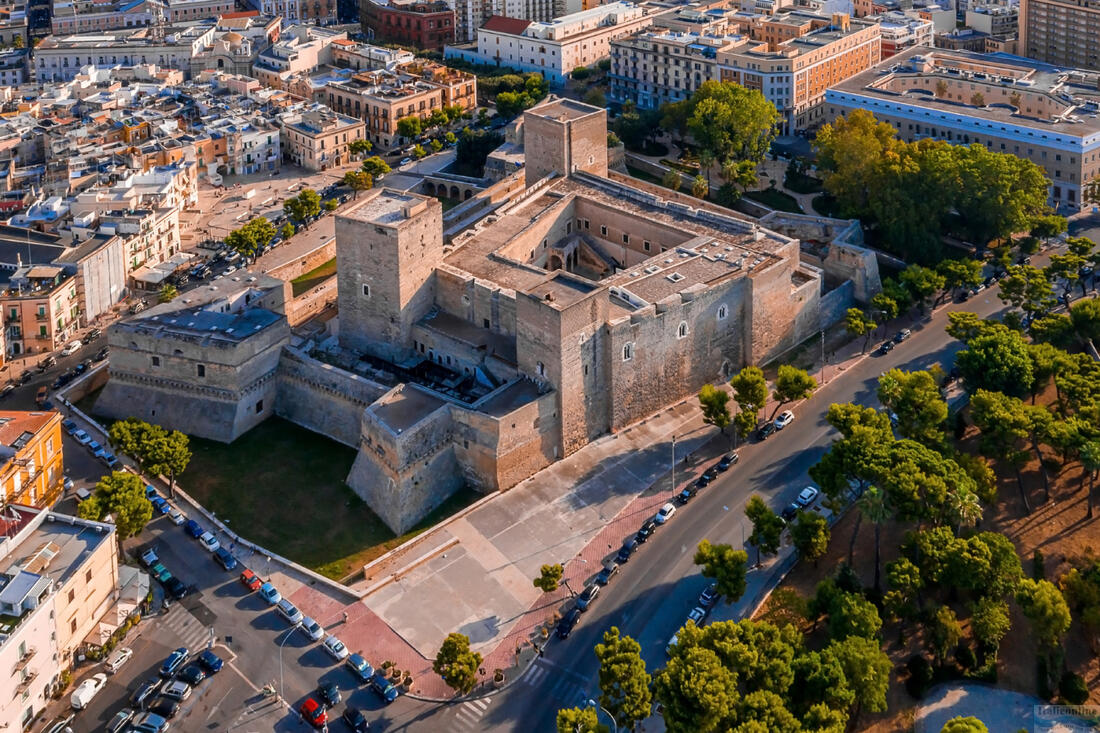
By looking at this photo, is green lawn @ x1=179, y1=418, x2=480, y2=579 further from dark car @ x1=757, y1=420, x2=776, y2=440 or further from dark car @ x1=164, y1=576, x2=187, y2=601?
dark car @ x1=757, y1=420, x2=776, y2=440

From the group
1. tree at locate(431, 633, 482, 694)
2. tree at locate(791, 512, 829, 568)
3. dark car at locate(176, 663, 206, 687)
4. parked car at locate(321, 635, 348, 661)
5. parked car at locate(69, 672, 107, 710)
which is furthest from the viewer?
tree at locate(791, 512, 829, 568)

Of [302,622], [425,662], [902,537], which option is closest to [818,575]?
[902,537]

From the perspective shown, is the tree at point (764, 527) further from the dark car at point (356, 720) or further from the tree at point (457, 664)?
the dark car at point (356, 720)

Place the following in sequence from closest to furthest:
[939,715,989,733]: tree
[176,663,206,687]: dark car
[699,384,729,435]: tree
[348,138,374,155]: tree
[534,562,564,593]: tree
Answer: [939,715,989,733]: tree → [176,663,206,687]: dark car → [534,562,564,593]: tree → [699,384,729,435]: tree → [348,138,374,155]: tree

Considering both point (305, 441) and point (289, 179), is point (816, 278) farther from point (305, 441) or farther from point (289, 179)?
point (289, 179)

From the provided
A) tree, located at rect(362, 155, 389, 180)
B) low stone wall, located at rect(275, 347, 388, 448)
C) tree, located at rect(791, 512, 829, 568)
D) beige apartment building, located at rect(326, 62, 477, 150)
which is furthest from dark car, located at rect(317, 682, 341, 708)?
beige apartment building, located at rect(326, 62, 477, 150)

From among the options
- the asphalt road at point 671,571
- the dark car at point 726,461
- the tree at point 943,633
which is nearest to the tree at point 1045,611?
the tree at point 943,633
